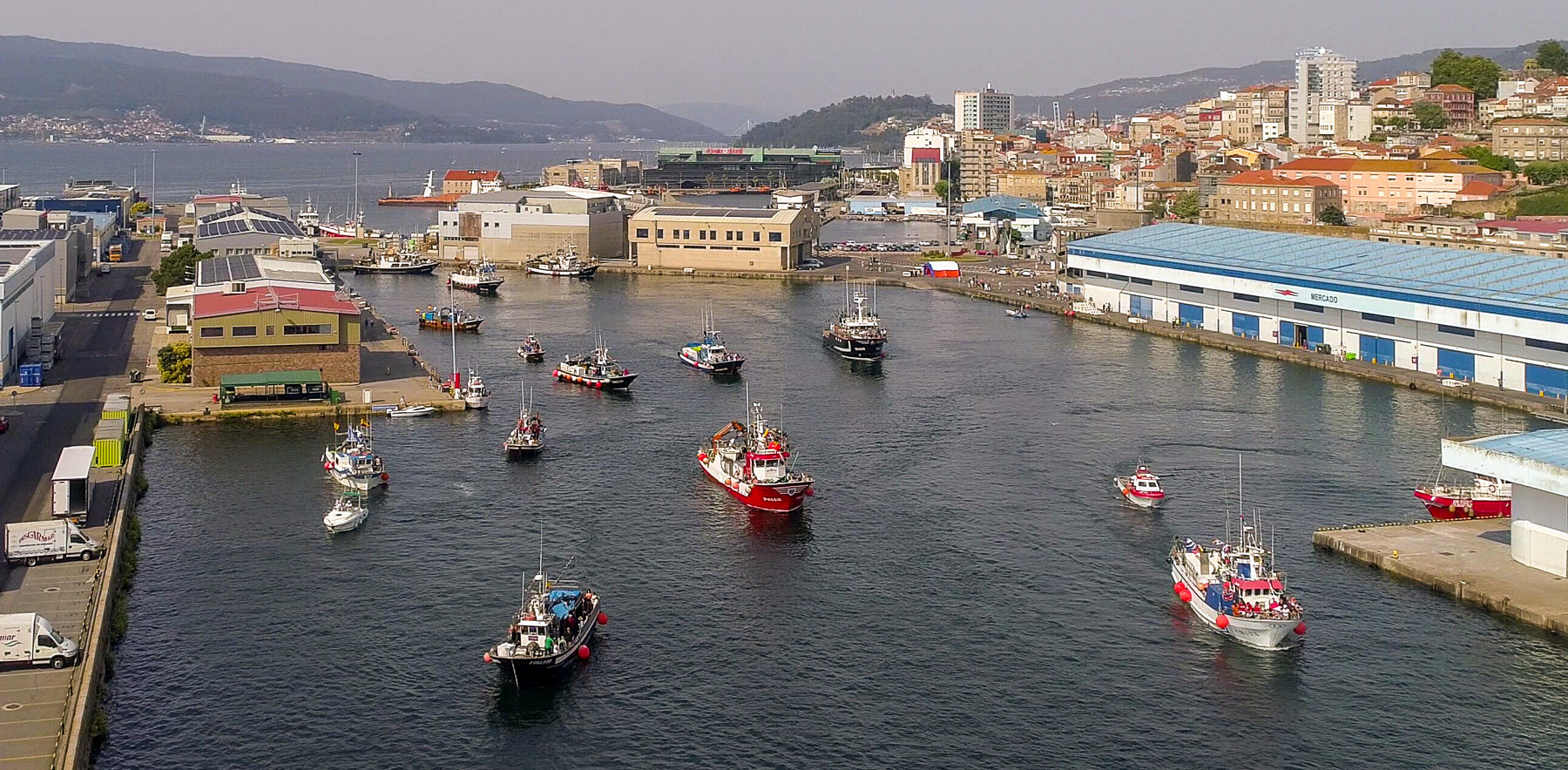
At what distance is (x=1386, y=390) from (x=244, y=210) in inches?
1244

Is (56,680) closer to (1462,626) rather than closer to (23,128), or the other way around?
(1462,626)

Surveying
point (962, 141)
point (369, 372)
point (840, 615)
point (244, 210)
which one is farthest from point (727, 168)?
point (840, 615)

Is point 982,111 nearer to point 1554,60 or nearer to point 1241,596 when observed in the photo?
point 1554,60

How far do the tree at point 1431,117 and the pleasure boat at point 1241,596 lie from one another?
45.5 metres

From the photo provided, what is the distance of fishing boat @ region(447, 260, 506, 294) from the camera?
1559 inches

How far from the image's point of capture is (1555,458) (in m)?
14.0

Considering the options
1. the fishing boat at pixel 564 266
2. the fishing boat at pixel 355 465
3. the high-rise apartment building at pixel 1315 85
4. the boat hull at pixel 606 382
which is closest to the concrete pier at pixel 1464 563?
the fishing boat at pixel 355 465

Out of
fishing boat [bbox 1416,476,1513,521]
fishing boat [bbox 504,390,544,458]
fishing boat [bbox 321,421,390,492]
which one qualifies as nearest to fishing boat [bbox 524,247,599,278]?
fishing boat [bbox 504,390,544,458]

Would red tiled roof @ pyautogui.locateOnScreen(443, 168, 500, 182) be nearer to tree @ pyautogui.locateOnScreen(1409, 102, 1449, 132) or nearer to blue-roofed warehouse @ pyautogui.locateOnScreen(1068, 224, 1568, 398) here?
tree @ pyautogui.locateOnScreen(1409, 102, 1449, 132)

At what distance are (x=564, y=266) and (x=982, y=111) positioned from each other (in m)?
98.3

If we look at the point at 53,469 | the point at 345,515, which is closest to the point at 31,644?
the point at 345,515

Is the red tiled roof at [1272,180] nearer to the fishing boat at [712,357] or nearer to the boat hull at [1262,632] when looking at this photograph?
the fishing boat at [712,357]

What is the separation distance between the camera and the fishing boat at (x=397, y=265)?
44562mm

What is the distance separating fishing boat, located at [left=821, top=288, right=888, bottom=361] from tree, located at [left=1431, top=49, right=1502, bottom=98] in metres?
38.1
